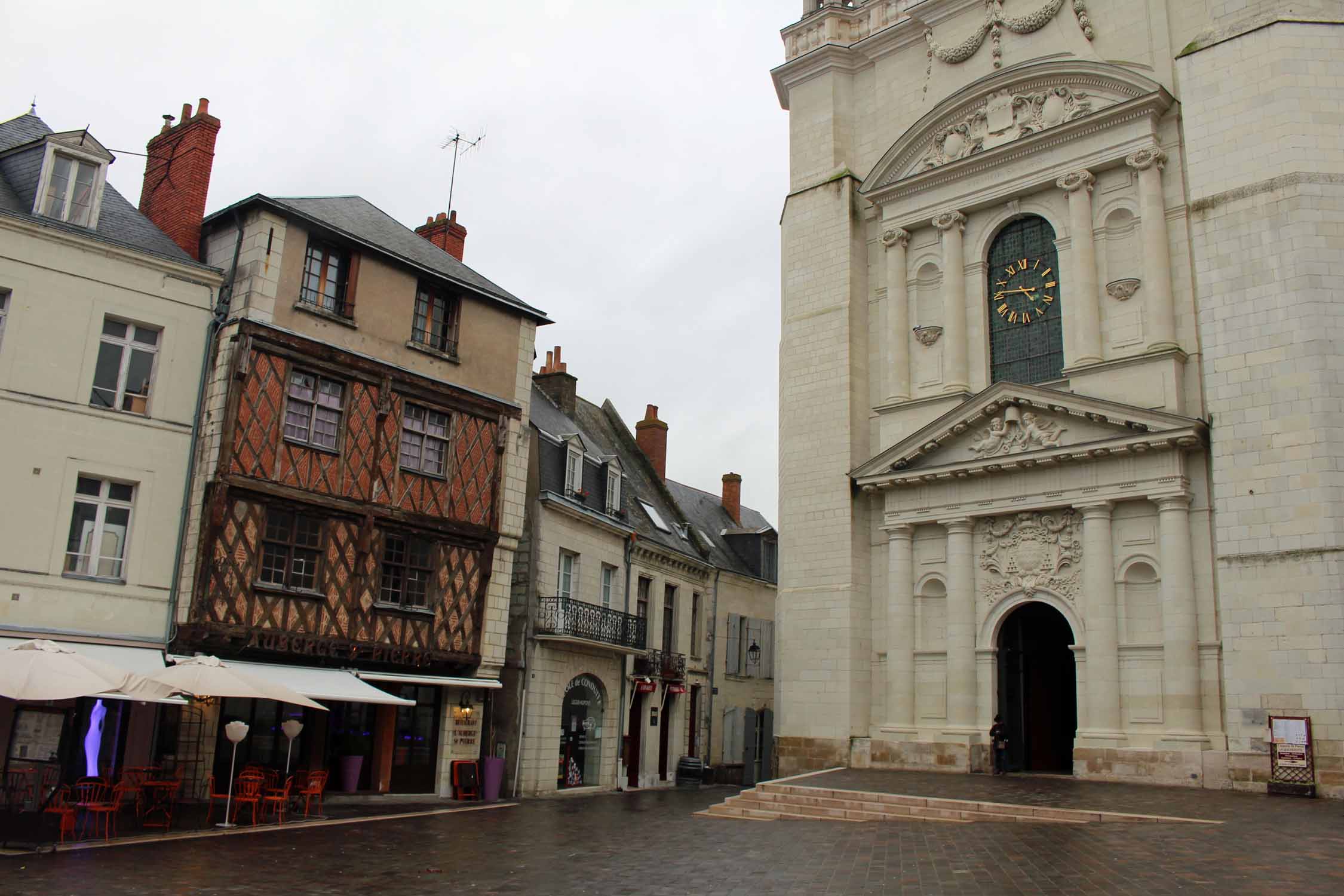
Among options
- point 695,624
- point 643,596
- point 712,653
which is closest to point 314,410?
point 643,596

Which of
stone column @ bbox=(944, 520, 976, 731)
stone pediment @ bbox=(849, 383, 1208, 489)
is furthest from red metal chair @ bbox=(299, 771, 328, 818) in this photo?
stone pediment @ bbox=(849, 383, 1208, 489)

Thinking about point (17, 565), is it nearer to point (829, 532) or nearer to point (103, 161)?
point (103, 161)

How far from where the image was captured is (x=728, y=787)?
23.9 m

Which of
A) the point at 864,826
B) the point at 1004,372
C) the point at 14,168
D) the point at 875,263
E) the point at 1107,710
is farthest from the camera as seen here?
the point at 875,263

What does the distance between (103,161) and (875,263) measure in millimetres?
13743

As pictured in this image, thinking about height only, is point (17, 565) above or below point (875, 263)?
below

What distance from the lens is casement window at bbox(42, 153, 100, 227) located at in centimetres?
1442

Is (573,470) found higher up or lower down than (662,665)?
higher up

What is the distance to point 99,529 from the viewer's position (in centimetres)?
1409

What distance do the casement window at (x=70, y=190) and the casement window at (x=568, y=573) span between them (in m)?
9.70

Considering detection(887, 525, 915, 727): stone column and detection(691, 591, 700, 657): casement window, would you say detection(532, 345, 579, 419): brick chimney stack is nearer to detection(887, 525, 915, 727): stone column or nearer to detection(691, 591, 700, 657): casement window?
detection(691, 591, 700, 657): casement window

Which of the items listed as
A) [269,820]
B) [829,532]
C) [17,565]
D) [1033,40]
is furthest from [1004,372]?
[17,565]

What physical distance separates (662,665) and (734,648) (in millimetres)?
4383

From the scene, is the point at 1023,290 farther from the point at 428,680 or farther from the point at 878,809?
the point at 428,680
